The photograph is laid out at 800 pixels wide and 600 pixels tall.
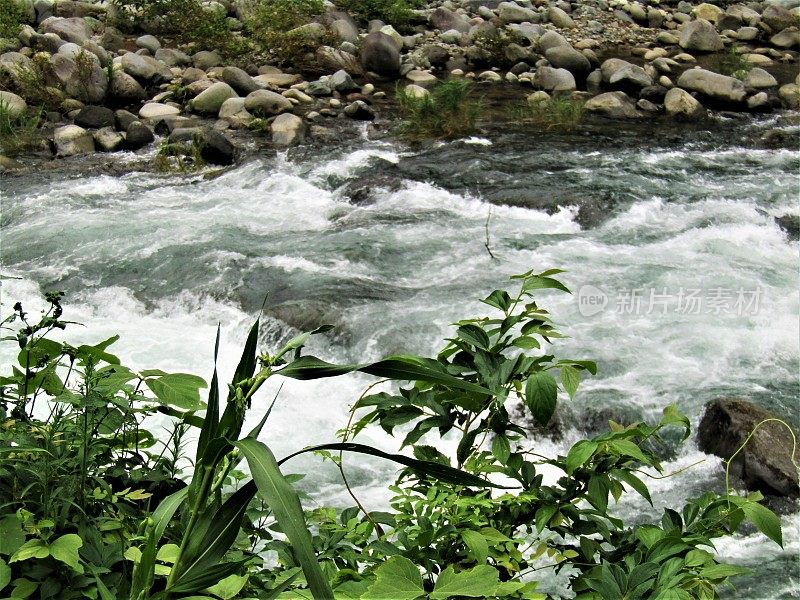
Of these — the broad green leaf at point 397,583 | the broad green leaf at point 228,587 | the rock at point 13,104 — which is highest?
the broad green leaf at point 397,583

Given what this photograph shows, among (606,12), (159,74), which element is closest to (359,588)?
(159,74)

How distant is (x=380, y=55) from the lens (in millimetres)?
7332

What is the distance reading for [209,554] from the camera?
2.60ft

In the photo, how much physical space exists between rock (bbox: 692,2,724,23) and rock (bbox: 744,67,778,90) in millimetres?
2029

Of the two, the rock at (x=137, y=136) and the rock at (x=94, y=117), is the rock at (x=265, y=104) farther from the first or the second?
the rock at (x=94, y=117)

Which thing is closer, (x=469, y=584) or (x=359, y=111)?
(x=469, y=584)

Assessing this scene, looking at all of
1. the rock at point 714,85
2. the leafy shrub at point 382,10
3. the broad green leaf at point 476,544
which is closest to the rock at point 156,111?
the leafy shrub at point 382,10

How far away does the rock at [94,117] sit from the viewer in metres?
5.95

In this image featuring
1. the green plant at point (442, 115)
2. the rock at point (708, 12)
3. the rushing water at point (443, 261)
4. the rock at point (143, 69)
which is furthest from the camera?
the rock at point (708, 12)

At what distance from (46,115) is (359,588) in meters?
5.97

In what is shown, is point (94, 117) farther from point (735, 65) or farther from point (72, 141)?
point (735, 65)

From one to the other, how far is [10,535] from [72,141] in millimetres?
5174

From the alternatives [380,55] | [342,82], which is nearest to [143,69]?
[342,82]

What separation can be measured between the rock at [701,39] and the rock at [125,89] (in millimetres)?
5068
